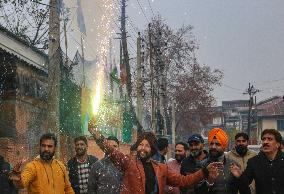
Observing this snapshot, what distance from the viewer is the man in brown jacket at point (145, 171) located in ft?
15.6

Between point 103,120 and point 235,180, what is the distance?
1508cm

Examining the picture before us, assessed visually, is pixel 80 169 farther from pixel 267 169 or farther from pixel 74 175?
pixel 267 169

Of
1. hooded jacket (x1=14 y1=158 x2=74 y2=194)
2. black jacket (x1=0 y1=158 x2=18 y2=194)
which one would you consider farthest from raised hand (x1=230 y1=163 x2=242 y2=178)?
black jacket (x1=0 y1=158 x2=18 y2=194)

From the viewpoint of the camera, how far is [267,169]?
17.4ft

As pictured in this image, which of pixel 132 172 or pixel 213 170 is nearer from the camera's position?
pixel 132 172

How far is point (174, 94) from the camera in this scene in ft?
138

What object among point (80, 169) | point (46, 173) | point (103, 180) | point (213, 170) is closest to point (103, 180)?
point (103, 180)

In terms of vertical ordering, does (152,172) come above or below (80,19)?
below

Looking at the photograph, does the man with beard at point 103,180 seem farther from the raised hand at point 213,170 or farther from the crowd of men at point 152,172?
the raised hand at point 213,170

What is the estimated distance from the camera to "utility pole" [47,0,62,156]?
30.2 feet

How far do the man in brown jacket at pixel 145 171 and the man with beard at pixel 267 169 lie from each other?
18.5 inches

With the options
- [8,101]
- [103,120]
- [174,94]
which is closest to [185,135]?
[174,94]

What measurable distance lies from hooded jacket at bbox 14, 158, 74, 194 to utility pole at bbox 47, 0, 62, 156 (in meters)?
3.35

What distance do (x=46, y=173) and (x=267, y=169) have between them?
263 cm
